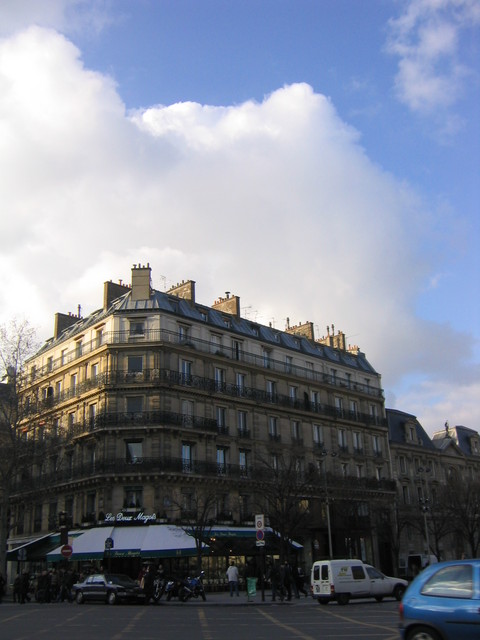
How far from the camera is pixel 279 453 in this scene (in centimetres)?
4881

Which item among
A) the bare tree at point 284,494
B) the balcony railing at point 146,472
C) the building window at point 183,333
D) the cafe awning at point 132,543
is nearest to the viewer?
the cafe awning at point 132,543

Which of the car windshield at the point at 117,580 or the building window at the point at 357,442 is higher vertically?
the building window at the point at 357,442

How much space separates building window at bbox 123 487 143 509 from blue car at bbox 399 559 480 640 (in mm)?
32158

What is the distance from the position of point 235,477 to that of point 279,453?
Answer: 15.9 ft

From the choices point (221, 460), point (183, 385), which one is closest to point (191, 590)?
point (221, 460)

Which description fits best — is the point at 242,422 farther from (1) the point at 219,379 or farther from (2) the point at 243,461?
(1) the point at 219,379

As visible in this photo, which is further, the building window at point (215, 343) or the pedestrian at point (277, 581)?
the building window at point (215, 343)

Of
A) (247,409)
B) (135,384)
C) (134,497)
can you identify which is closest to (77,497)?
(134,497)

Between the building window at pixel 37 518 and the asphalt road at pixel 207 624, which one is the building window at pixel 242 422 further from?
the asphalt road at pixel 207 624

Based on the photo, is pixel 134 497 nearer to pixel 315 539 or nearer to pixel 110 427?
pixel 110 427

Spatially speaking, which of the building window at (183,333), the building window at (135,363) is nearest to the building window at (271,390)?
the building window at (183,333)

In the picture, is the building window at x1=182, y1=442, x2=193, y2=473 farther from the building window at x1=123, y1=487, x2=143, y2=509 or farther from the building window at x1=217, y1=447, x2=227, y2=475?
the building window at x1=123, y1=487, x2=143, y2=509

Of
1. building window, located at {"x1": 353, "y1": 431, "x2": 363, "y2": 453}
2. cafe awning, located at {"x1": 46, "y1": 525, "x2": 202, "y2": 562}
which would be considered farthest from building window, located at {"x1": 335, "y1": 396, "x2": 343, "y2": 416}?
cafe awning, located at {"x1": 46, "y1": 525, "x2": 202, "y2": 562}

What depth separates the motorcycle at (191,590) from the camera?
29.5 m
